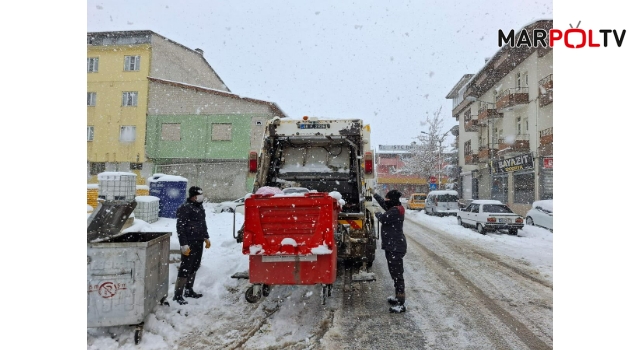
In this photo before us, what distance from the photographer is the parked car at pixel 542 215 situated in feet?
44.0

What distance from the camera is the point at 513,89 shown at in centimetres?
2181

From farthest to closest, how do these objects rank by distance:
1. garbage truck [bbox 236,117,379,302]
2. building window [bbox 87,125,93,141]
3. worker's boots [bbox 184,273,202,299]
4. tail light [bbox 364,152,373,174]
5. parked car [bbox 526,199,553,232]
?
building window [bbox 87,125,93,141]
parked car [bbox 526,199,553,232]
tail light [bbox 364,152,373,174]
garbage truck [bbox 236,117,379,302]
worker's boots [bbox 184,273,202,299]

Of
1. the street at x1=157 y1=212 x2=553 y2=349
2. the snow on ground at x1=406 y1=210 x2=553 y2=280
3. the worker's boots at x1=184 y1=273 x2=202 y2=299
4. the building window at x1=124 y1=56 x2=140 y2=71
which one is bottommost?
the snow on ground at x1=406 y1=210 x2=553 y2=280

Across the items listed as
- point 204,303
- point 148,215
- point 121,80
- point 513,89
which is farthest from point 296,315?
point 121,80

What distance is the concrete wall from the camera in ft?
82.5

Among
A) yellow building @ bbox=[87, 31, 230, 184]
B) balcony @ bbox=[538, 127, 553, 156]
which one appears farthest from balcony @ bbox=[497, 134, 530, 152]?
yellow building @ bbox=[87, 31, 230, 184]

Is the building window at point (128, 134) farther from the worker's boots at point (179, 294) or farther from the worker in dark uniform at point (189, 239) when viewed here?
the worker's boots at point (179, 294)

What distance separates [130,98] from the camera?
80.6 ft

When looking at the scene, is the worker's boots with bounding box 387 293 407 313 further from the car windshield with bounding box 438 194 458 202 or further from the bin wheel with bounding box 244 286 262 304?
the car windshield with bounding box 438 194 458 202

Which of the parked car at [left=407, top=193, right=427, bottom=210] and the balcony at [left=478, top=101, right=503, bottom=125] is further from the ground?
the balcony at [left=478, top=101, right=503, bottom=125]

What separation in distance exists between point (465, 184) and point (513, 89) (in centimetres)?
1142

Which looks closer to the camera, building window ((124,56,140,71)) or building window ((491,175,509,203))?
building window ((491,175,509,203))

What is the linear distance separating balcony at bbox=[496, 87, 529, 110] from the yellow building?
74.3ft

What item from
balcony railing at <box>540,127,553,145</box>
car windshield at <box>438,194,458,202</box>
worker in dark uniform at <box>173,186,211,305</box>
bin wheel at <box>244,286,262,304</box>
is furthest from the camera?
car windshield at <box>438,194,458,202</box>
